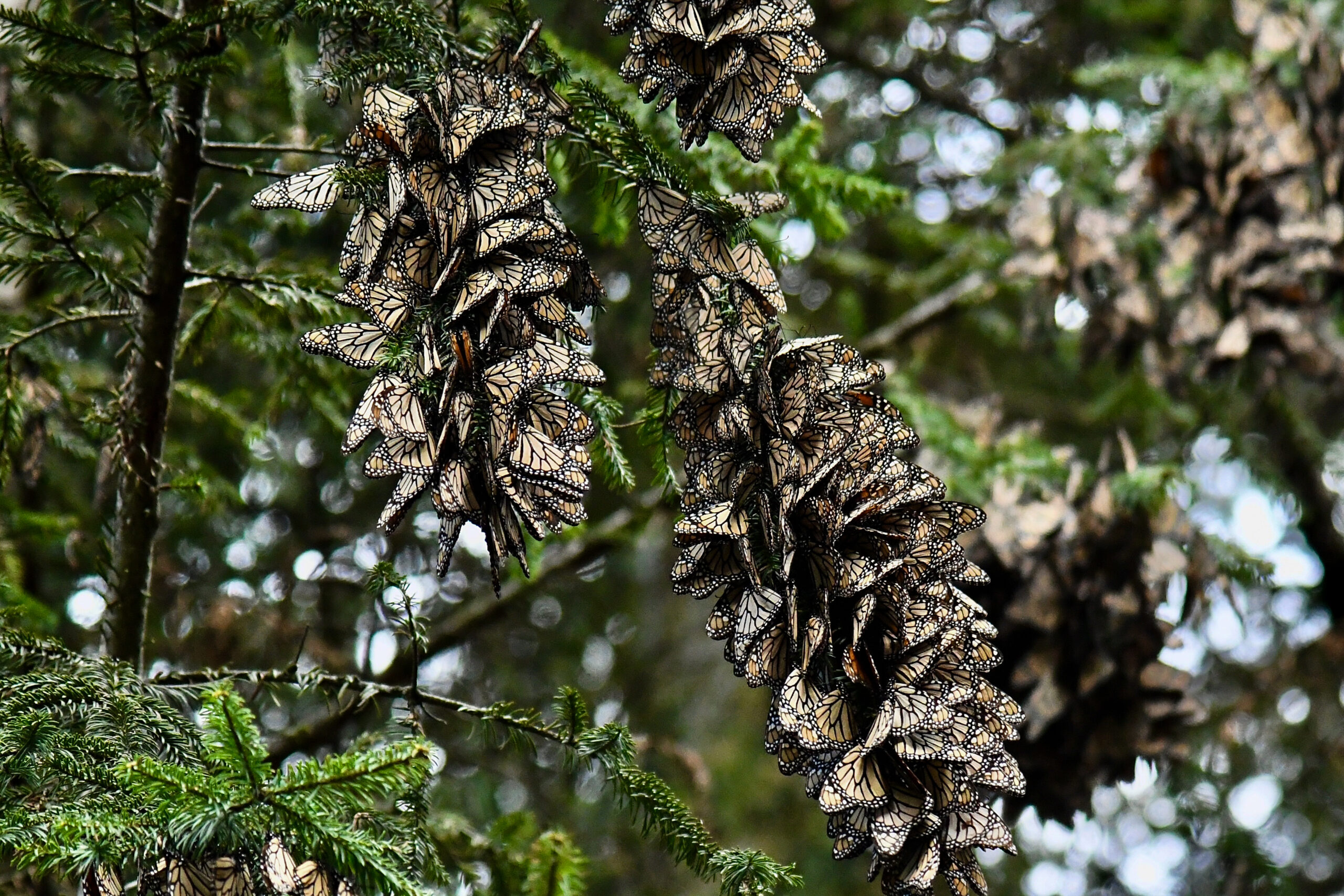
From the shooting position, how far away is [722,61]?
53.9 inches

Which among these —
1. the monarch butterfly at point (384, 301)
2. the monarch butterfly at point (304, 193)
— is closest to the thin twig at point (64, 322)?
the monarch butterfly at point (304, 193)

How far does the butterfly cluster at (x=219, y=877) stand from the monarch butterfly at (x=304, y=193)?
70cm

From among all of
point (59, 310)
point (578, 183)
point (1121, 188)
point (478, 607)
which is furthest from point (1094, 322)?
point (59, 310)

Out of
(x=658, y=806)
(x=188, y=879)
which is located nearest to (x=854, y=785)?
(x=658, y=806)

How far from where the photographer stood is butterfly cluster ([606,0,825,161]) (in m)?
1.36

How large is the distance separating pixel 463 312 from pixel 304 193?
280mm

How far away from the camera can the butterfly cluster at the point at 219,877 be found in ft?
3.77

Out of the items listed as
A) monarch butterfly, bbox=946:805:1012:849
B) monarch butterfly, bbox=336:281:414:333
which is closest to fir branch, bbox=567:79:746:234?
monarch butterfly, bbox=336:281:414:333

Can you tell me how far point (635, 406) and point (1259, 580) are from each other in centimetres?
183

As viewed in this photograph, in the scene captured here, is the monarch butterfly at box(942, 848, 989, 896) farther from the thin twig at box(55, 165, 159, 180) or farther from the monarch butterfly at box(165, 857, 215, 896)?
the thin twig at box(55, 165, 159, 180)

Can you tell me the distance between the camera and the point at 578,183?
2834 millimetres

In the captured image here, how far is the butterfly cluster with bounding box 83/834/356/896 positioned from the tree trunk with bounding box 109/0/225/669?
0.63 m

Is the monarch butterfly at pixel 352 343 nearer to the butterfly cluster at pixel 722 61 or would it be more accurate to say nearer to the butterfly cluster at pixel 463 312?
the butterfly cluster at pixel 463 312

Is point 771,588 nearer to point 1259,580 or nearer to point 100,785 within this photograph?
point 100,785
